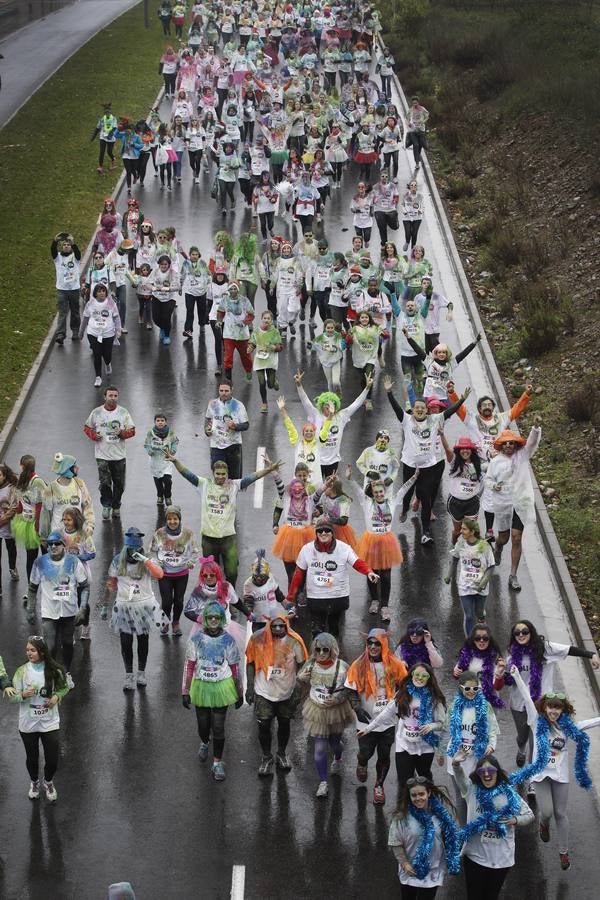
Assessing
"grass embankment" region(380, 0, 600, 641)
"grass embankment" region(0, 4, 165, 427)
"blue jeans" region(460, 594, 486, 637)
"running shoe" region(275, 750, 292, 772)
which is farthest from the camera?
"grass embankment" region(0, 4, 165, 427)

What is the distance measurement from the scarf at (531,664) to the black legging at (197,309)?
13.8 m

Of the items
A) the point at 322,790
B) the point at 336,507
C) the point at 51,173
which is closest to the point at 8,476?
the point at 336,507

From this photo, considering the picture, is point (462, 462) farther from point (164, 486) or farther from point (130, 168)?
point (130, 168)

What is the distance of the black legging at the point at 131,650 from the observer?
15.0 m

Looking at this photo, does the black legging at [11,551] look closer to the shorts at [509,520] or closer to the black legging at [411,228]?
the shorts at [509,520]

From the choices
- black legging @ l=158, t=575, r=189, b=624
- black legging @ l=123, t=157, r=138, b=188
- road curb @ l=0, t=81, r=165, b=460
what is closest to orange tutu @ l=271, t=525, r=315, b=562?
black legging @ l=158, t=575, r=189, b=624

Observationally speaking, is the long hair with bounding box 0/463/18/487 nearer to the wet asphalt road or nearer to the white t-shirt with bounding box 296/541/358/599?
the wet asphalt road

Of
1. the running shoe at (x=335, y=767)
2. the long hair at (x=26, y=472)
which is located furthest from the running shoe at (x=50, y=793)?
the long hair at (x=26, y=472)

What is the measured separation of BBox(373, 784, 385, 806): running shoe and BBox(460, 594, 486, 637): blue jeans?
115 inches

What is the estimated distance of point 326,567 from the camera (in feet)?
49.1

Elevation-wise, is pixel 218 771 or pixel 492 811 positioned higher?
pixel 492 811

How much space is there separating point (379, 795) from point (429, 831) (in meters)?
2.33

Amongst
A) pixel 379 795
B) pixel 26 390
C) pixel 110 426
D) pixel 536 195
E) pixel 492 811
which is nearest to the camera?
pixel 492 811

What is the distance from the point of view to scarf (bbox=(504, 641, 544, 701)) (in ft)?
43.0
